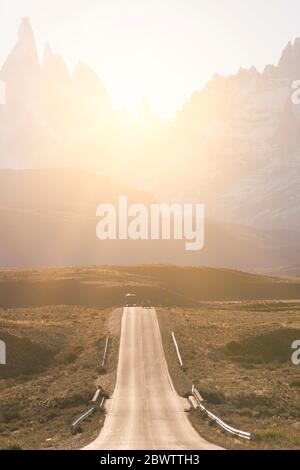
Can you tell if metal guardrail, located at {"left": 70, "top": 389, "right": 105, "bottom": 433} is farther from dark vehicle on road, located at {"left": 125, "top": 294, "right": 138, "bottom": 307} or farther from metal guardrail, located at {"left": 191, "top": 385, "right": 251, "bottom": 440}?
dark vehicle on road, located at {"left": 125, "top": 294, "right": 138, "bottom": 307}

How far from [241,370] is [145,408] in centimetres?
1680

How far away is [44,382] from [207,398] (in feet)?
44.5

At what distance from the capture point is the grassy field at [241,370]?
32000 millimetres

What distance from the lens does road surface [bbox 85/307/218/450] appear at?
88.0ft

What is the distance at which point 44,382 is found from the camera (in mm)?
43969

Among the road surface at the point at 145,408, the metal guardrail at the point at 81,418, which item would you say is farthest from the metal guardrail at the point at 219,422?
the metal guardrail at the point at 81,418

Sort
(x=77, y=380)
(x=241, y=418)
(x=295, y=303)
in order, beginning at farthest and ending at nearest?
(x=295, y=303), (x=77, y=380), (x=241, y=418)

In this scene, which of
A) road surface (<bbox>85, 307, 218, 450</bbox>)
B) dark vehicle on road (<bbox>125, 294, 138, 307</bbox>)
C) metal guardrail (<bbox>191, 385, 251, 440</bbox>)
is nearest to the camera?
road surface (<bbox>85, 307, 218, 450</bbox>)

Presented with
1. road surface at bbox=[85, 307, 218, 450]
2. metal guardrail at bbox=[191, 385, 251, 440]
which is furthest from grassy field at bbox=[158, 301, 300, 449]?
road surface at bbox=[85, 307, 218, 450]

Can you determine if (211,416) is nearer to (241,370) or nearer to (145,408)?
(145,408)

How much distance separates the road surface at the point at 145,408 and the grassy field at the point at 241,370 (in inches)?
44.1

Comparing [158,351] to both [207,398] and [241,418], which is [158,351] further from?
[241,418]

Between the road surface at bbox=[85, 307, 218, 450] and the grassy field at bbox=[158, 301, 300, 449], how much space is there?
1.12 metres
